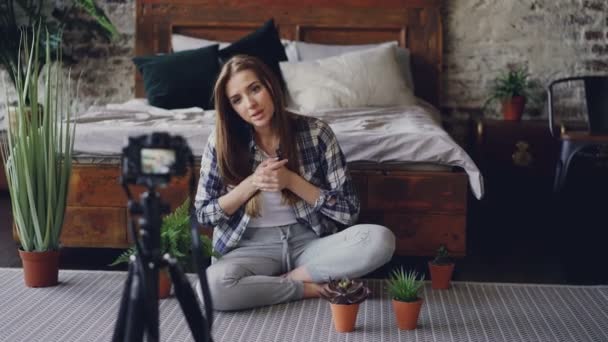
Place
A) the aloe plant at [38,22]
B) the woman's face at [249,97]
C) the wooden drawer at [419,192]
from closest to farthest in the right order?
the woman's face at [249,97] → the wooden drawer at [419,192] → the aloe plant at [38,22]

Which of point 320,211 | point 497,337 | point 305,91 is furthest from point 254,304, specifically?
point 305,91

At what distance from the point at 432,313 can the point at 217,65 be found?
231 centimetres

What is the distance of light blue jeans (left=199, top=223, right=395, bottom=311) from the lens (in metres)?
2.69

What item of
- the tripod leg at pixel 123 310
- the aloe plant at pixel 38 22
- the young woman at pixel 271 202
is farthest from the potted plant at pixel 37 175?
the aloe plant at pixel 38 22

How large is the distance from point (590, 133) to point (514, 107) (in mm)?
909

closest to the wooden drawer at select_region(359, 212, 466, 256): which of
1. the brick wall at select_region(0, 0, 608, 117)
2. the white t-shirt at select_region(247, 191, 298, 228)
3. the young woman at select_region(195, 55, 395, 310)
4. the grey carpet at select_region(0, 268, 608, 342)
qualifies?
the grey carpet at select_region(0, 268, 608, 342)

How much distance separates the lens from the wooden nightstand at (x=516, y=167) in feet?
14.5

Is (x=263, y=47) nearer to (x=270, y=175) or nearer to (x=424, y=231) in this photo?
(x=424, y=231)

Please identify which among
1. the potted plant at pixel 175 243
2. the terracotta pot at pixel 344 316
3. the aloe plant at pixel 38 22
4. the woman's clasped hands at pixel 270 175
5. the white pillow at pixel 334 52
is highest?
the aloe plant at pixel 38 22

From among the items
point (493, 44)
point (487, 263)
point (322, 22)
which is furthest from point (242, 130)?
point (493, 44)

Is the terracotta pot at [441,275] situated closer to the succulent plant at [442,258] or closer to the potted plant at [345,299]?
the succulent plant at [442,258]

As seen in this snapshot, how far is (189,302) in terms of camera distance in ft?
5.61

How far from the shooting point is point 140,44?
16.4 feet

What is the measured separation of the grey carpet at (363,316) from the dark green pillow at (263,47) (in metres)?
1.85
